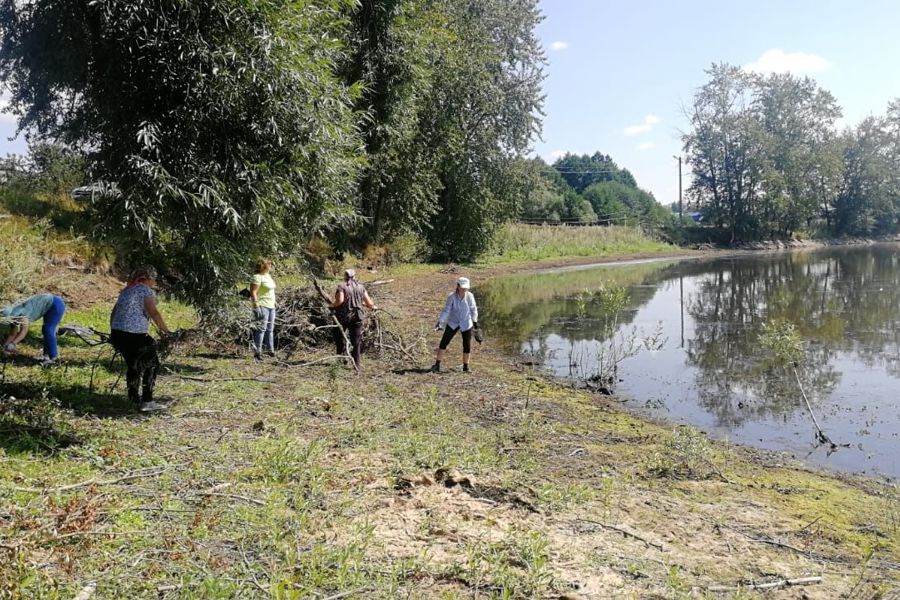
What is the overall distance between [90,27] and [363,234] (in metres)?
21.4

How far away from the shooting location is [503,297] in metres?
26.0

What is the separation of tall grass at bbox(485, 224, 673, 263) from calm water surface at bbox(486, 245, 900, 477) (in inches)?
405

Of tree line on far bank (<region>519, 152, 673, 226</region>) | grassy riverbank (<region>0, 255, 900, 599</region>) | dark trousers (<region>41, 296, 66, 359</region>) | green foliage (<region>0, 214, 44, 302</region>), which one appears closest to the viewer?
grassy riverbank (<region>0, 255, 900, 599</region>)

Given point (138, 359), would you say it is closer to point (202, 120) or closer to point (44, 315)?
point (44, 315)

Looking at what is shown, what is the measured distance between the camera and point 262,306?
11.5m

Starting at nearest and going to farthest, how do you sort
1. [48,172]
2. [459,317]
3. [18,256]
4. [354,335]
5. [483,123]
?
[354,335]
[18,256]
[459,317]
[48,172]
[483,123]

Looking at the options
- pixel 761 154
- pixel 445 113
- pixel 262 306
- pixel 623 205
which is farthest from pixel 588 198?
pixel 262 306

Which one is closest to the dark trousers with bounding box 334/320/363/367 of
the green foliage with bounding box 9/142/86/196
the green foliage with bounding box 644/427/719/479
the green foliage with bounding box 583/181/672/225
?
the green foliage with bounding box 644/427/719/479

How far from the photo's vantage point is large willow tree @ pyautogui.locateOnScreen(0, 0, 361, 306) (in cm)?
766

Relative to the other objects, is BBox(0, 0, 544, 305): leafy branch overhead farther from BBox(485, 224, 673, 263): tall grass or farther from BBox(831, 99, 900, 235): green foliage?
BBox(831, 99, 900, 235): green foliage

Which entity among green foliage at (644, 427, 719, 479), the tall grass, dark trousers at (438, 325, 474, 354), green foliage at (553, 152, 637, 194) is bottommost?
green foliage at (644, 427, 719, 479)

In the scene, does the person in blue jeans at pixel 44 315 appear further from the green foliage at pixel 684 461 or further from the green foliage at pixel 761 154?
the green foliage at pixel 761 154

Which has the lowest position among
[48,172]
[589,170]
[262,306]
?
[262,306]

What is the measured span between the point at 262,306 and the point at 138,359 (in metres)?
4.05
